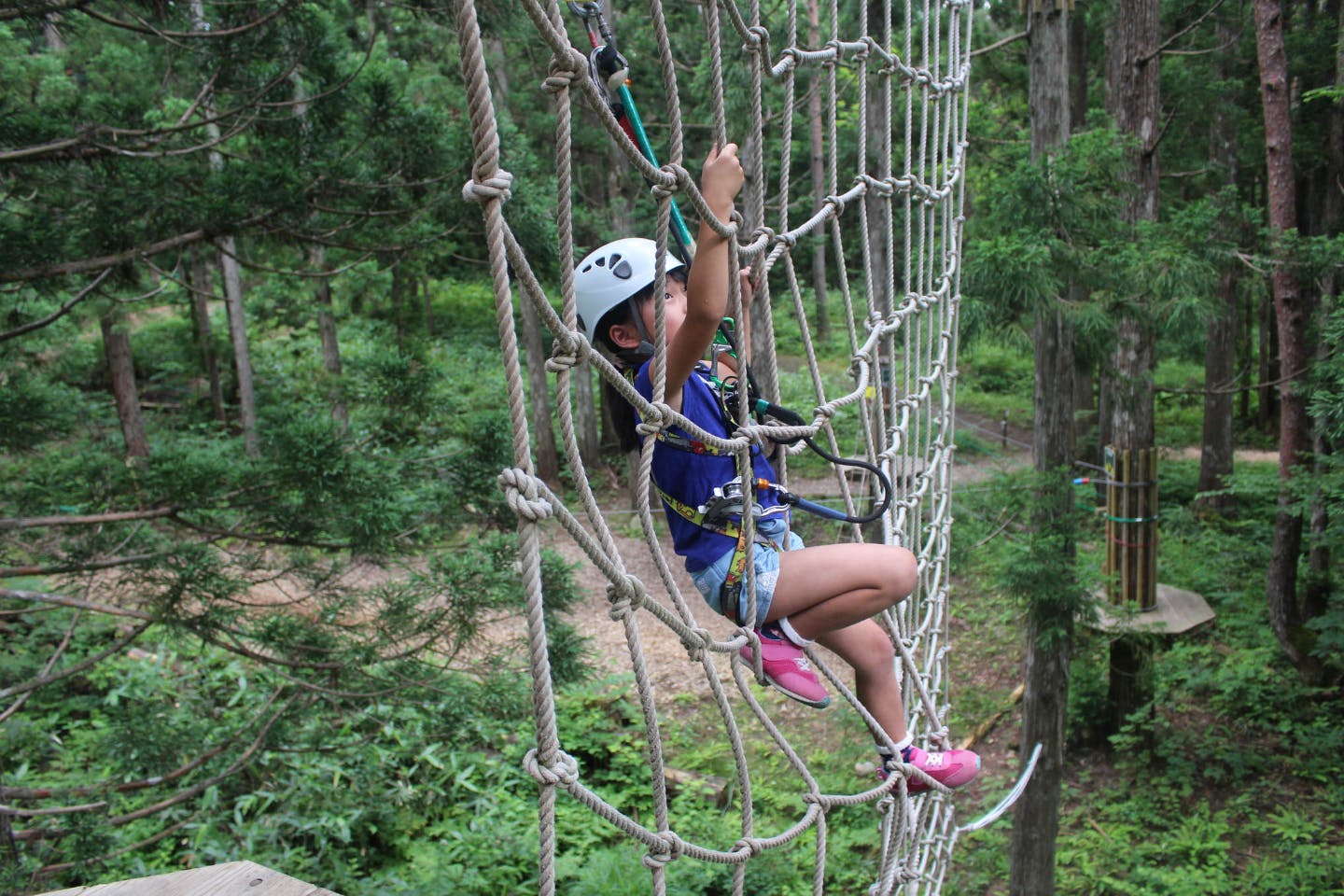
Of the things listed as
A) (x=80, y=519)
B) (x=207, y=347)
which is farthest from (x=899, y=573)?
(x=207, y=347)

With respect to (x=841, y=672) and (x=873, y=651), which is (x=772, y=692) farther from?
(x=873, y=651)

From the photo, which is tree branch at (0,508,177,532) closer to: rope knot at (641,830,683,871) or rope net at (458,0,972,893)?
rope net at (458,0,972,893)

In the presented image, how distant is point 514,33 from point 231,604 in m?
2.20

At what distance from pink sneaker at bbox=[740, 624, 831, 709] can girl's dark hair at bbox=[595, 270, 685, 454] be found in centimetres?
37

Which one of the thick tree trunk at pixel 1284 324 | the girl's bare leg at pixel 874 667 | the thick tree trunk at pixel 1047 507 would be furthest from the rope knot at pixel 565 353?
the thick tree trunk at pixel 1284 324

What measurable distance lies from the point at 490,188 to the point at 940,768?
1.44 m

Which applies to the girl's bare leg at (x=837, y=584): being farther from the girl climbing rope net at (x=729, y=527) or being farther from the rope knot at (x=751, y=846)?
the rope knot at (x=751, y=846)

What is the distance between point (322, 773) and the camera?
397 centimetres

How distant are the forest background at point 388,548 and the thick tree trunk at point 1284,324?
0.09ft

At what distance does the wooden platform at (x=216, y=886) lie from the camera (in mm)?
1060

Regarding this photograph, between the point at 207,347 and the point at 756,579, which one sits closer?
the point at 756,579

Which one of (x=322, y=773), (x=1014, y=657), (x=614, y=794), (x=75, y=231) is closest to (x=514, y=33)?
(x=75, y=231)

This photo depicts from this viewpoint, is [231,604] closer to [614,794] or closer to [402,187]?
[402,187]

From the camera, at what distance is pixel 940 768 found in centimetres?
179
